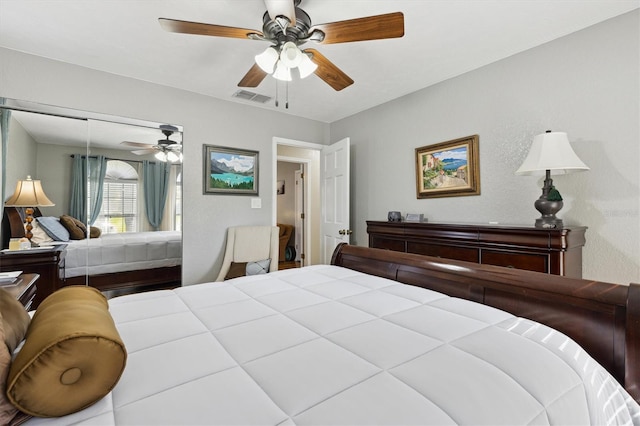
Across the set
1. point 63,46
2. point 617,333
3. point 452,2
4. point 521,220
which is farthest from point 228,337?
point 63,46

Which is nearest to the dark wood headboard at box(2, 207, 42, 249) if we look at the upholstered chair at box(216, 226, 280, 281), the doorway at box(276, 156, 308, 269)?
the upholstered chair at box(216, 226, 280, 281)

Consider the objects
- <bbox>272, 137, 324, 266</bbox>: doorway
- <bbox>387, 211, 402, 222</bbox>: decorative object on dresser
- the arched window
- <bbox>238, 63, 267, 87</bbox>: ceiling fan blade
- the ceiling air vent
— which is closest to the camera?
<bbox>238, 63, 267, 87</bbox>: ceiling fan blade

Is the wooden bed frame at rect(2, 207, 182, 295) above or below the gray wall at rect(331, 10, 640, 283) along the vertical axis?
below

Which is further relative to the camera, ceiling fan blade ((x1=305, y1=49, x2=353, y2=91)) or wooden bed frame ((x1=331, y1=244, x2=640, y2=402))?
ceiling fan blade ((x1=305, y1=49, x2=353, y2=91))

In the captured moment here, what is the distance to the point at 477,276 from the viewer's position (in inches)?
60.6

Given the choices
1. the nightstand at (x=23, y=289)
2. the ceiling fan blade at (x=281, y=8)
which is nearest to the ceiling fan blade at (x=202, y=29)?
the ceiling fan blade at (x=281, y=8)

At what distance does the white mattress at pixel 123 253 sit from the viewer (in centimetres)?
276

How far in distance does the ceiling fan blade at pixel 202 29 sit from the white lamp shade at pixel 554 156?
1.99m

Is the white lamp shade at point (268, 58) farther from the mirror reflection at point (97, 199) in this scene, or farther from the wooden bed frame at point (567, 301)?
the mirror reflection at point (97, 199)

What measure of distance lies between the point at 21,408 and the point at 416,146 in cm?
333

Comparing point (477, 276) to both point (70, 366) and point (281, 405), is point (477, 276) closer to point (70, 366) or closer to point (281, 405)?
point (281, 405)

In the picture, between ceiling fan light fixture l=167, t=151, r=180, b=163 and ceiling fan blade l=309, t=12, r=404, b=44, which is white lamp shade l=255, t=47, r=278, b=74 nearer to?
ceiling fan blade l=309, t=12, r=404, b=44

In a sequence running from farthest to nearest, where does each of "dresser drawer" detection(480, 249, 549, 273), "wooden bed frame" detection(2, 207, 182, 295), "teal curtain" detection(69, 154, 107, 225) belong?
1. "teal curtain" detection(69, 154, 107, 225)
2. "wooden bed frame" detection(2, 207, 182, 295)
3. "dresser drawer" detection(480, 249, 549, 273)

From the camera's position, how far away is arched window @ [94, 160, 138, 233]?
9.43 feet
